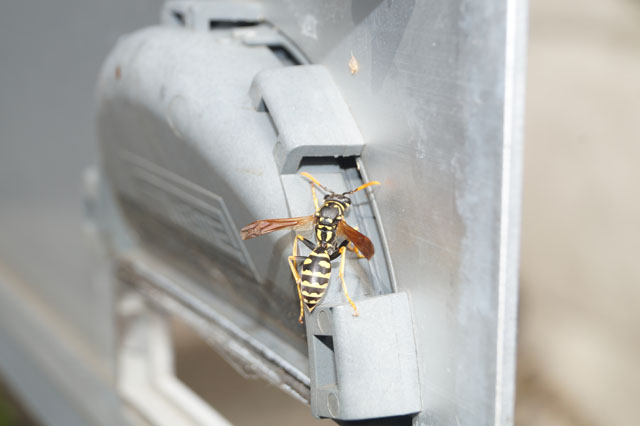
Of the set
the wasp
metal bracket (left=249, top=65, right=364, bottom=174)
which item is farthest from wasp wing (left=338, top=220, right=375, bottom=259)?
metal bracket (left=249, top=65, right=364, bottom=174)

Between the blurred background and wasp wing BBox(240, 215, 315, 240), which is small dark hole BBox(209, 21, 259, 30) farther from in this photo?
the blurred background

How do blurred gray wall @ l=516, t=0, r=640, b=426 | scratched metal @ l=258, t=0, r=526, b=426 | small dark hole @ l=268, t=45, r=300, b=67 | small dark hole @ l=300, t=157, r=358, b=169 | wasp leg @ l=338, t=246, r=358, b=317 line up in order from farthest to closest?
Answer: blurred gray wall @ l=516, t=0, r=640, b=426 < small dark hole @ l=268, t=45, r=300, b=67 < small dark hole @ l=300, t=157, r=358, b=169 < wasp leg @ l=338, t=246, r=358, b=317 < scratched metal @ l=258, t=0, r=526, b=426

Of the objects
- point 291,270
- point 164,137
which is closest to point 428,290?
point 291,270

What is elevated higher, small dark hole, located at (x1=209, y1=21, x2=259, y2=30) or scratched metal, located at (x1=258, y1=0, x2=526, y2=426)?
small dark hole, located at (x1=209, y1=21, x2=259, y2=30)

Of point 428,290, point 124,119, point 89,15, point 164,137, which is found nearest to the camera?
point 428,290

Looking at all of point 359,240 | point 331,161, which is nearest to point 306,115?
point 331,161

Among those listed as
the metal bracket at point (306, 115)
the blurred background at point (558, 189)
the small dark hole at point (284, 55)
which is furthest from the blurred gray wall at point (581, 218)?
the metal bracket at point (306, 115)

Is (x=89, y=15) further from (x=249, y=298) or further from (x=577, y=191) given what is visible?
(x=577, y=191)
